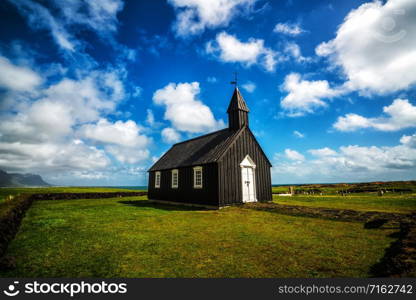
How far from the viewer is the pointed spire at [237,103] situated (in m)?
20.5

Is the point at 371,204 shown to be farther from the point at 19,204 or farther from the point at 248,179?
the point at 19,204

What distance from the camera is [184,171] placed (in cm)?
2064

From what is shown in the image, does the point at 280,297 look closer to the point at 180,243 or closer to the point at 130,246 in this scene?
the point at 180,243

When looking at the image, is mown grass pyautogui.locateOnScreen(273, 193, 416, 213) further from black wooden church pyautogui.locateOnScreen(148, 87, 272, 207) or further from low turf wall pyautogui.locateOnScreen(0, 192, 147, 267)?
low turf wall pyautogui.locateOnScreen(0, 192, 147, 267)

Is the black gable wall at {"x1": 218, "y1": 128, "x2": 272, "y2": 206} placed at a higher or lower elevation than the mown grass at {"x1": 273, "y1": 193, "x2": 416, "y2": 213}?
higher

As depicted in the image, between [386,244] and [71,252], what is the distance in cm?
1027

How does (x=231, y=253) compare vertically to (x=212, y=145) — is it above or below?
below

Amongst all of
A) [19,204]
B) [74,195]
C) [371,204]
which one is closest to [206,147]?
[19,204]

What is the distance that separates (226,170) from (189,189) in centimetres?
458

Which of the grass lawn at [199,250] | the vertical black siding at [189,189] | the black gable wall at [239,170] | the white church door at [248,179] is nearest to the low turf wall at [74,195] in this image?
the vertical black siding at [189,189]

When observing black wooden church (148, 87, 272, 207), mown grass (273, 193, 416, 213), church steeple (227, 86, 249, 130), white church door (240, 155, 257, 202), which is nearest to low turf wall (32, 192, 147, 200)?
black wooden church (148, 87, 272, 207)

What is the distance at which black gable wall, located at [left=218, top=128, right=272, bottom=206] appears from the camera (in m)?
16.9

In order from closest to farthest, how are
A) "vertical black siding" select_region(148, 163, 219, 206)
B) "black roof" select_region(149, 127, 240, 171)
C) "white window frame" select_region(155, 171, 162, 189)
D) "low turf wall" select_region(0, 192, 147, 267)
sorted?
"low turf wall" select_region(0, 192, 147, 267), "vertical black siding" select_region(148, 163, 219, 206), "black roof" select_region(149, 127, 240, 171), "white window frame" select_region(155, 171, 162, 189)

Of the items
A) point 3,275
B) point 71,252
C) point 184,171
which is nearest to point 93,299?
point 3,275
